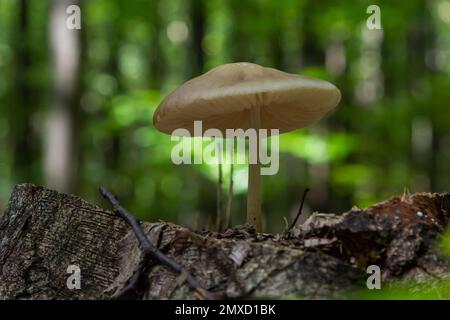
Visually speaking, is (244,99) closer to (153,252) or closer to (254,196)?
(254,196)

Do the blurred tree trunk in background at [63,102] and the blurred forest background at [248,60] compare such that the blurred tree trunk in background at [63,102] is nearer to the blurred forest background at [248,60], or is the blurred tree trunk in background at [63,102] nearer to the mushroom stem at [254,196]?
the blurred forest background at [248,60]

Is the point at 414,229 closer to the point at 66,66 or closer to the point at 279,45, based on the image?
the point at 66,66

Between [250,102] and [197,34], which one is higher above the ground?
[197,34]

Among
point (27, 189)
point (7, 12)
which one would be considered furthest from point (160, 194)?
point (27, 189)

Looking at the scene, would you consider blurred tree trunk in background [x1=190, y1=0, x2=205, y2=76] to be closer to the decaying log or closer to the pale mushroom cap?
the pale mushroom cap

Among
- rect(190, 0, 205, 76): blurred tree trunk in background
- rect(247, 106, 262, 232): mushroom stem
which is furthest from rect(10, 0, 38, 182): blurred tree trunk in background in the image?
rect(247, 106, 262, 232): mushroom stem

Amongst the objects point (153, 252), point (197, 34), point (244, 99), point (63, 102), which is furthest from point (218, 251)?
point (197, 34)
